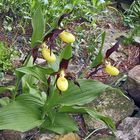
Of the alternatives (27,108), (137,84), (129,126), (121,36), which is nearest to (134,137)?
(129,126)

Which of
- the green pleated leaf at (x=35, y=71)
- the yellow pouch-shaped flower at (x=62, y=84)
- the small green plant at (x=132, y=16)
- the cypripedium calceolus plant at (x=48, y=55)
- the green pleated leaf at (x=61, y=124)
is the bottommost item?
the green pleated leaf at (x=61, y=124)

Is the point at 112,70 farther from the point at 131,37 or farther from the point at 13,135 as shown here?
the point at 131,37

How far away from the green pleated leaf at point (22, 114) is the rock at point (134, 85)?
78 cm

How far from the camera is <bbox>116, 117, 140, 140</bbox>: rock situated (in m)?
2.70

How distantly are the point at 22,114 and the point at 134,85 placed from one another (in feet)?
3.06

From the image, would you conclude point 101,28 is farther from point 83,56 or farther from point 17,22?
point 17,22

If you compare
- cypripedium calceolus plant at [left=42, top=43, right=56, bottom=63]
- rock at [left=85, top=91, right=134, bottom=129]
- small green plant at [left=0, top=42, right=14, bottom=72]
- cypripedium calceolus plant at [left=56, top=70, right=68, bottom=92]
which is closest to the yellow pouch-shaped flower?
cypripedium calceolus plant at [left=56, top=70, right=68, bottom=92]

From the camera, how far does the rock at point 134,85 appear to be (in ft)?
9.74

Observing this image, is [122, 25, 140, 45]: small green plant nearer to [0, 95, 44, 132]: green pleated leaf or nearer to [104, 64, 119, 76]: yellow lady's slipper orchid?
[104, 64, 119, 76]: yellow lady's slipper orchid

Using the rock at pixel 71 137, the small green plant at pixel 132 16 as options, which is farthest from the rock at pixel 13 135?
the small green plant at pixel 132 16

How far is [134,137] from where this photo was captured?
8.80 ft

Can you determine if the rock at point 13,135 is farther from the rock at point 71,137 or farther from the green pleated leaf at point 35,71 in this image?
the green pleated leaf at point 35,71

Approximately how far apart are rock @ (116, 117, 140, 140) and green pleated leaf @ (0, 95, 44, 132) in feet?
1.92

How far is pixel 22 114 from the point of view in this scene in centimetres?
249
